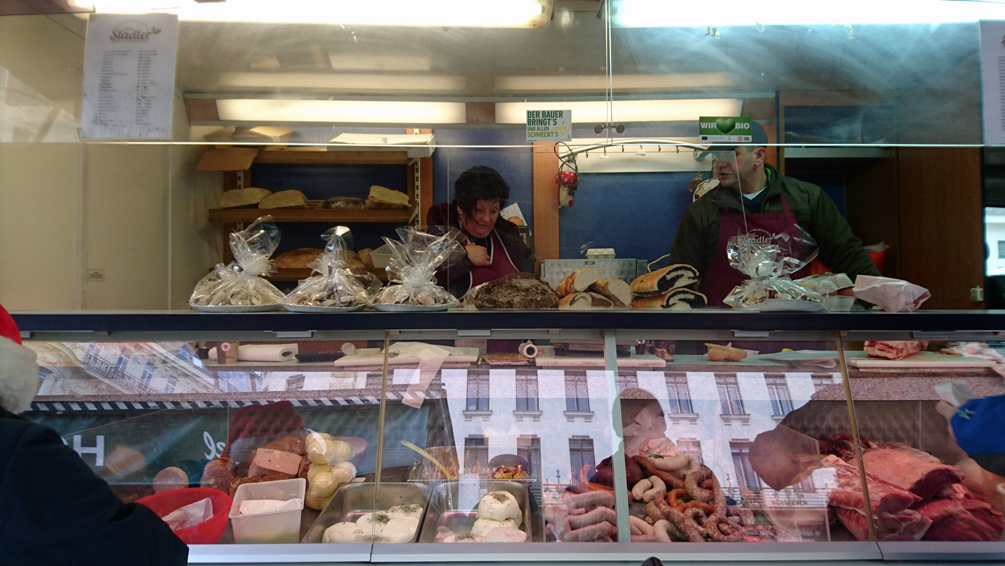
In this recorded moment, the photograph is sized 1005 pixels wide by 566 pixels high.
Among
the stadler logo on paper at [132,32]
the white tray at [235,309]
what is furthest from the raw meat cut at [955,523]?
the stadler logo on paper at [132,32]

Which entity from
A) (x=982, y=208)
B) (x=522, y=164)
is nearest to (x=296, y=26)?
(x=522, y=164)

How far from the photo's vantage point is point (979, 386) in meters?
1.95

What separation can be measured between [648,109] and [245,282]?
7.33 ft

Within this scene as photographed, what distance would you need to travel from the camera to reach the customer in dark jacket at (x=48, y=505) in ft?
3.28

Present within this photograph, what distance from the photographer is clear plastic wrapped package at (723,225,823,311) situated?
6.13ft

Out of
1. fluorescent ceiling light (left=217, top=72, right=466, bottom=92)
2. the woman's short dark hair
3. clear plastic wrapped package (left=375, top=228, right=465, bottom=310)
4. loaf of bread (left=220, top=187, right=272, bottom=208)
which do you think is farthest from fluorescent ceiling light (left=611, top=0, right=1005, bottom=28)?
loaf of bread (left=220, top=187, right=272, bottom=208)

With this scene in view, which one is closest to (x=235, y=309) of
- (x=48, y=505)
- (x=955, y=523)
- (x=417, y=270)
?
(x=417, y=270)

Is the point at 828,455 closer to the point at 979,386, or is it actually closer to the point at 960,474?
the point at 960,474

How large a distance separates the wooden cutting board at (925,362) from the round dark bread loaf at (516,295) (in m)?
1.11

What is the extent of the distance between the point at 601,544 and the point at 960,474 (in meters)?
1.26

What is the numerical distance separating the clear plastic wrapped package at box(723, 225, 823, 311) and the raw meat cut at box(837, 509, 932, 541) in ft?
2.27

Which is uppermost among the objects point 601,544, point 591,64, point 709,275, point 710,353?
point 591,64

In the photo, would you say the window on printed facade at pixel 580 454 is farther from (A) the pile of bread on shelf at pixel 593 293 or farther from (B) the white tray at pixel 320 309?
(B) the white tray at pixel 320 309

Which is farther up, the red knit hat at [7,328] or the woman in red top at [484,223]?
the woman in red top at [484,223]
